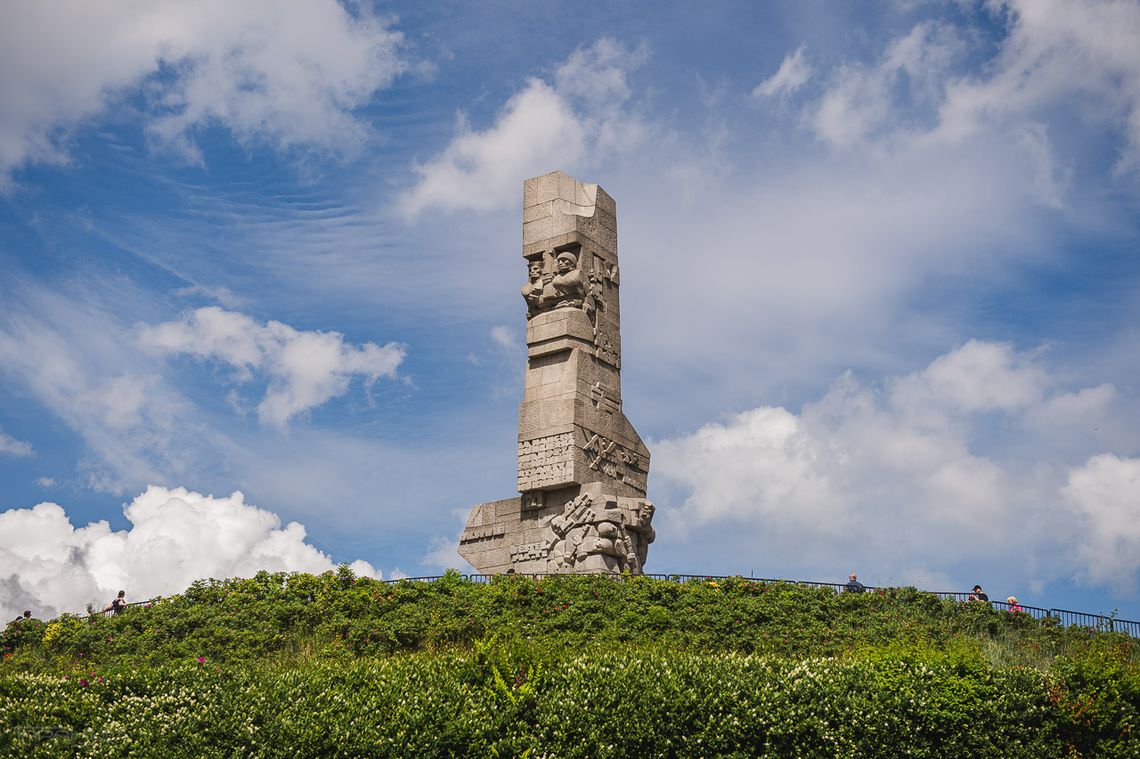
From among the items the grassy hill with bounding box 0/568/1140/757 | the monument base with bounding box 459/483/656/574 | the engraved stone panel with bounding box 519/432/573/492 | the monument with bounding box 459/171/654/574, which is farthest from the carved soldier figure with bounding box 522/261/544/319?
the grassy hill with bounding box 0/568/1140/757

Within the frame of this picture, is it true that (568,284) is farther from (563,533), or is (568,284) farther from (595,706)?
(595,706)

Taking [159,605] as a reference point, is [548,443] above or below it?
above

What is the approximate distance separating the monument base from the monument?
2 centimetres

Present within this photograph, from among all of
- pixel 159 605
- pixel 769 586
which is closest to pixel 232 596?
pixel 159 605

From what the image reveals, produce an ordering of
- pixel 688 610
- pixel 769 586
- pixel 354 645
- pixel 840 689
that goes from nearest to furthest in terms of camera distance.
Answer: pixel 840 689 → pixel 354 645 → pixel 688 610 → pixel 769 586

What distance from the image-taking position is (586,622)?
21.0m

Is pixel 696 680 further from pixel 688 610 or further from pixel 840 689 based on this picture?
pixel 688 610

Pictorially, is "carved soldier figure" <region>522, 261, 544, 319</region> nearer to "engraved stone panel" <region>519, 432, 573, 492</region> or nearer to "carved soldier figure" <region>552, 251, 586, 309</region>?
"carved soldier figure" <region>552, 251, 586, 309</region>

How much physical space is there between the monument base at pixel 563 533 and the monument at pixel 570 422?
0.02m

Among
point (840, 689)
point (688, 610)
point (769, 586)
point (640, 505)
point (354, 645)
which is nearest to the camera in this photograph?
point (840, 689)

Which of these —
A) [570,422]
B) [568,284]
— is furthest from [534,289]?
[570,422]

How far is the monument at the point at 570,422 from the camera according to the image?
25.7 meters

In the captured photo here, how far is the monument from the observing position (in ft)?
84.2

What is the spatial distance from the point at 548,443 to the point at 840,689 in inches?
468
